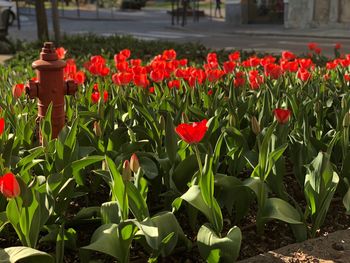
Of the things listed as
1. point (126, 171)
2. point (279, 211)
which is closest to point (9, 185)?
point (126, 171)

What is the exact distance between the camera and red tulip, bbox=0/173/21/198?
6.11ft

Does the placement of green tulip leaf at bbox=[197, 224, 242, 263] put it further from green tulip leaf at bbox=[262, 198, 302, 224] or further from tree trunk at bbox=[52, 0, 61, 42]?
tree trunk at bbox=[52, 0, 61, 42]

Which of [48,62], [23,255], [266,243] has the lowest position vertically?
[266,243]

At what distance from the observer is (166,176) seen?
268 centimetres

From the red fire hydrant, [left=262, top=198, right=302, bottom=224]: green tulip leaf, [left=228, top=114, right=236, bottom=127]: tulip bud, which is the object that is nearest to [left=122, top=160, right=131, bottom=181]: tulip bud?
[left=262, top=198, right=302, bottom=224]: green tulip leaf

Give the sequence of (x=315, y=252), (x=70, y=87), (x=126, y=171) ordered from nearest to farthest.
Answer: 1. (x=126, y=171)
2. (x=315, y=252)
3. (x=70, y=87)

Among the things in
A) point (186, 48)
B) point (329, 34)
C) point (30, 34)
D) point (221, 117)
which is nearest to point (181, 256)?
point (221, 117)

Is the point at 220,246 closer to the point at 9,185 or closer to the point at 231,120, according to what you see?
the point at 9,185

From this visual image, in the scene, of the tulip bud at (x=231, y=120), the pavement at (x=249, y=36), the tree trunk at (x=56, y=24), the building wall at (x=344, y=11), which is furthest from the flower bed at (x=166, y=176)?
the building wall at (x=344, y=11)

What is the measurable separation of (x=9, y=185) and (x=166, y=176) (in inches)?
37.4

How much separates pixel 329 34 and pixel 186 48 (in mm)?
11207

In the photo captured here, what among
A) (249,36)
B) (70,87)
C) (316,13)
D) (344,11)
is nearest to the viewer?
(70,87)

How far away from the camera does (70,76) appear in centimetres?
391

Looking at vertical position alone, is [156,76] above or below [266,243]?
above
